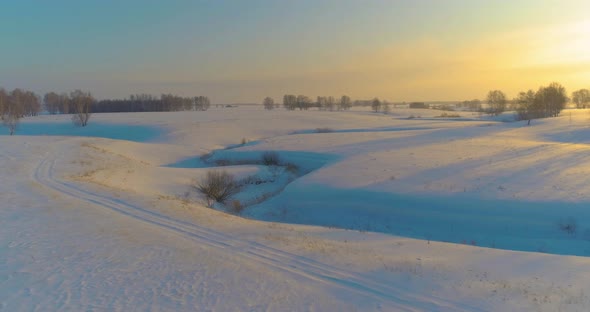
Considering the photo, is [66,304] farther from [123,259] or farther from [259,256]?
[259,256]

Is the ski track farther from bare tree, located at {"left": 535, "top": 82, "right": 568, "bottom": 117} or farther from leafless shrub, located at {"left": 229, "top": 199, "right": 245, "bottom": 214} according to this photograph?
bare tree, located at {"left": 535, "top": 82, "right": 568, "bottom": 117}

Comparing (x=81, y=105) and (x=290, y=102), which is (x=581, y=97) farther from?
(x=81, y=105)

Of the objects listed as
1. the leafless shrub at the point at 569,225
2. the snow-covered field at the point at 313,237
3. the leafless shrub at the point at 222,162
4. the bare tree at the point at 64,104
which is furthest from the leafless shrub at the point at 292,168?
the bare tree at the point at 64,104

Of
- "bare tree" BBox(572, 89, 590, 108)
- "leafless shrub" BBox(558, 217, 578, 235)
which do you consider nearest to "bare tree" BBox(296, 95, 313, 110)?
"bare tree" BBox(572, 89, 590, 108)

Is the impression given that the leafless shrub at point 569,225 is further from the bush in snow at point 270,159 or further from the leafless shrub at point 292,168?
the bush in snow at point 270,159

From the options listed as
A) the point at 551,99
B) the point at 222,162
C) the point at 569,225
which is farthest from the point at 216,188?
the point at 551,99
